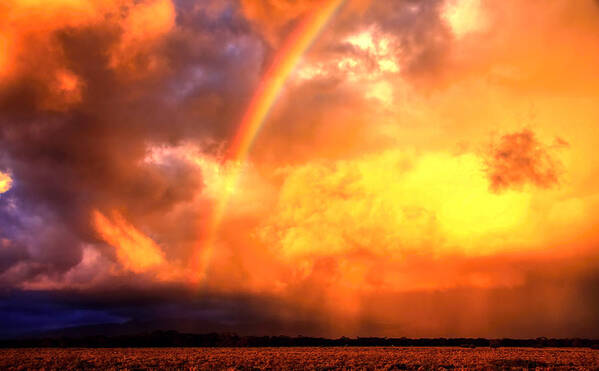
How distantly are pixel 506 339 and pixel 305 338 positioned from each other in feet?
199

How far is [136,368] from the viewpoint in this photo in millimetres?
41656

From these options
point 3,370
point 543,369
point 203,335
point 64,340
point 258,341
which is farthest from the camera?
point 203,335

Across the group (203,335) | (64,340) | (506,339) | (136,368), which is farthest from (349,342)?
(136,368)

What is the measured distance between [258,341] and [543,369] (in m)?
86.1

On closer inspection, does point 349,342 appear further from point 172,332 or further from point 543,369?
point 543,369

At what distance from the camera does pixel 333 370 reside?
41.6 m

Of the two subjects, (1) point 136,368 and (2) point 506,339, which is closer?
(1) point 136,368

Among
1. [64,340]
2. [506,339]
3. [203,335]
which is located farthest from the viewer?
[506,339]

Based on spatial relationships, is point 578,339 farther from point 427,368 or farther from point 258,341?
point 427,368

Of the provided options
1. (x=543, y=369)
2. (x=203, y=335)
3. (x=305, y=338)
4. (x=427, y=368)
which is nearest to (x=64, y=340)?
(x=203, y=335)

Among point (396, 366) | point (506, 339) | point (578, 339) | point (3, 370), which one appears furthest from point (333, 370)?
point (506, 339)

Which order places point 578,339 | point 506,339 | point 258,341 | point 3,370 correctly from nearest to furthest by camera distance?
point 3,370 < point 258,341 < point 578,339 < point 506,339

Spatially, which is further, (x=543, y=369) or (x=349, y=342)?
(x=349, y=342)

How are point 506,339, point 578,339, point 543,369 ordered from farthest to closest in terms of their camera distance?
1. point 506,339
2. point 578,339
3. point 543,369
